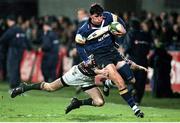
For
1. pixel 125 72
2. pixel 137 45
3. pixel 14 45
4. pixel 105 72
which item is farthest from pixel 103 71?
pixel 14 45

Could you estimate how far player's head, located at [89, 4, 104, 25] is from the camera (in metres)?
15.8

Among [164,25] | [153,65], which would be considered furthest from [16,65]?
[164,25]

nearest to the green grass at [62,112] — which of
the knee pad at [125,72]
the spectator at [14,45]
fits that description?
the knee pad at [125,72]

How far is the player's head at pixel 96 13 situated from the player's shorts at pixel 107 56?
58 cm

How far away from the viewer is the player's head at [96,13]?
1577cm

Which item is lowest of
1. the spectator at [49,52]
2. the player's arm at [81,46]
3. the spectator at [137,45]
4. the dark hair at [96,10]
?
the spectator at [49,52]

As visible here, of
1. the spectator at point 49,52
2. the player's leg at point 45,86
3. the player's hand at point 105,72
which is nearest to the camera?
the player's hand at point 105,72

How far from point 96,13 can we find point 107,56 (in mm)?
868

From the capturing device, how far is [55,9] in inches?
1566

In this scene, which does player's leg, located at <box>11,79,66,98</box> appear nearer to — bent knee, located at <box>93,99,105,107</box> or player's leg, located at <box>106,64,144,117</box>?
bent knee, located at <box>93,99,105,107</box>

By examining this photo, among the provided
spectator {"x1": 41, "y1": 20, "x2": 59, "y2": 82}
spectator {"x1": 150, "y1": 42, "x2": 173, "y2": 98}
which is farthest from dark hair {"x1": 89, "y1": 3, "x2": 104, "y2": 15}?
spectator {"x1": 41, "y1": 20, "x2": 59, "y2": 82}

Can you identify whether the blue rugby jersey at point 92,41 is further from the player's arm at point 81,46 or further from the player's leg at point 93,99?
the player's leg at point 93,99

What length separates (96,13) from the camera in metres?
15.8

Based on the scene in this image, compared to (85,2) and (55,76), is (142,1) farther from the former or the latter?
(55,76)
